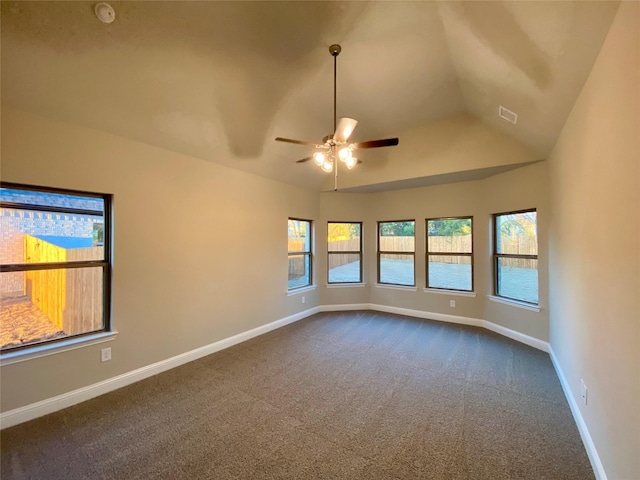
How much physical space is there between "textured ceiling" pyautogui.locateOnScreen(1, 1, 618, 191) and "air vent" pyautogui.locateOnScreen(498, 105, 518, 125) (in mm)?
76

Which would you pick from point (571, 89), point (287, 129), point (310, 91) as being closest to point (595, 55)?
point (571, 89)

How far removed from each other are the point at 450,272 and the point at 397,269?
1029 millimetres

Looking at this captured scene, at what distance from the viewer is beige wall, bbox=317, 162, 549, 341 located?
380 cm

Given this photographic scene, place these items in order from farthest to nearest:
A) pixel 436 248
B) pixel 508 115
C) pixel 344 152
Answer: pixel 436 248, pixel 508 115, pixel 344 152

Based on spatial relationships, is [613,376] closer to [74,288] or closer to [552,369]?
[552,369]

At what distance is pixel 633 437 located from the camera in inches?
52.0

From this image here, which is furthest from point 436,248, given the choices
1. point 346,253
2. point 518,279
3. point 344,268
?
point 344,268

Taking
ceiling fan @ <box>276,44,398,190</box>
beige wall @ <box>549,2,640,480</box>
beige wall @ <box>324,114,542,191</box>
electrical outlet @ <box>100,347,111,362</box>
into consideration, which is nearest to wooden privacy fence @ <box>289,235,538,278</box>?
beige wall @ <box>324,114,542,191</box>

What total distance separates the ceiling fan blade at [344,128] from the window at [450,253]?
3.39 metres

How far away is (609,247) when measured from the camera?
1629 millimetres

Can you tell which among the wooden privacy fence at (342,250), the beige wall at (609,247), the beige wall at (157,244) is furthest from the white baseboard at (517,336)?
the beige wall at (157,244)

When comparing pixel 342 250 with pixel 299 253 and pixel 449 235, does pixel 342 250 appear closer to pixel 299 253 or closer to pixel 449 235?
pixel 299 253

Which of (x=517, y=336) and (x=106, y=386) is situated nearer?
(x=106, y=386)

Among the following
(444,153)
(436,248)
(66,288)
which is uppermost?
(444,153)
